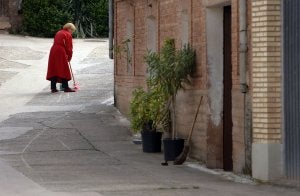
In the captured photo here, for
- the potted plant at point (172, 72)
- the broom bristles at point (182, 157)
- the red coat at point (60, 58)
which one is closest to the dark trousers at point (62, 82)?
the red coat at point (60, 58)

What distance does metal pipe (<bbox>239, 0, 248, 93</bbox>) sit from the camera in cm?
1381

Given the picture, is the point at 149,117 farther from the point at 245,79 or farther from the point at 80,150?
the point at 245,79

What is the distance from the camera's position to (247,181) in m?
13.5

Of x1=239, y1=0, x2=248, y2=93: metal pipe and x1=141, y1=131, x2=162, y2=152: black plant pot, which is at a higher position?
x1=239, y1=0, x2=248, y2=93: metal pipe

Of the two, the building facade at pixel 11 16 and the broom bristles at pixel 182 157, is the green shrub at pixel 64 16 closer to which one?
the building facade at pixel 11 16

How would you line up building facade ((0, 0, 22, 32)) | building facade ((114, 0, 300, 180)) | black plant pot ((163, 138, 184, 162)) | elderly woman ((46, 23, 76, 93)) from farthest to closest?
building facade ((0, 0, 22, 32)), elderly woman ((46, 23, 76, 93)), black plant pot ((163, 138, 184, 162)), building facade ((114, 0, 300, 180))

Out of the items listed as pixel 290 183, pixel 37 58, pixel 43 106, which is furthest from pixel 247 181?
pixel 37 58

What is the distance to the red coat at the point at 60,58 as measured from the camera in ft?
84.7

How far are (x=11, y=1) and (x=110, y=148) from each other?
944 inches

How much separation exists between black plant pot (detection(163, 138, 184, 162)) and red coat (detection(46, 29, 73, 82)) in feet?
33.0

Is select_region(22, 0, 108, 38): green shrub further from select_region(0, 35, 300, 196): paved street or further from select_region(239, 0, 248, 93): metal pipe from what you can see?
select_region(239, 0, 248, 93): metal pipe

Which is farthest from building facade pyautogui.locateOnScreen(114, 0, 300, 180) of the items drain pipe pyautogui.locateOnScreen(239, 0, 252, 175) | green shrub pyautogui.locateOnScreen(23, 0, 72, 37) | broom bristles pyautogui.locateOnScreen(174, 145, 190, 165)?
green shrub pyautogui.locateOnScreen(23, 0, 72, 37)

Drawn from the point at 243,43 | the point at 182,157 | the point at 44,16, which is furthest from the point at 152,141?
the point at 44,16

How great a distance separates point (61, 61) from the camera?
26.0 m
